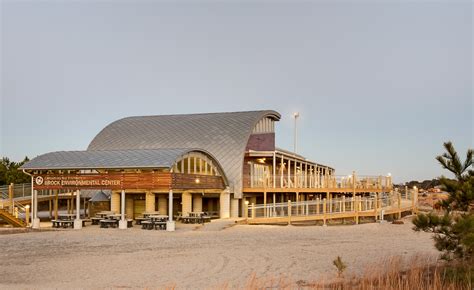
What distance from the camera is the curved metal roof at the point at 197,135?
4275 centimetres

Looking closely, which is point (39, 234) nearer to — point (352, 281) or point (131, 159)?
point (131, 159)

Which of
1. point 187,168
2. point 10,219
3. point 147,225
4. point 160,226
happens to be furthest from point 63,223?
point 187,168

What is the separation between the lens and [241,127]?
4506cm

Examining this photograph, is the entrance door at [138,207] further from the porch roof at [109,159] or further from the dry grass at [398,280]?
the dry grass at [398,280]

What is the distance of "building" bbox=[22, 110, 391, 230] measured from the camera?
110ft

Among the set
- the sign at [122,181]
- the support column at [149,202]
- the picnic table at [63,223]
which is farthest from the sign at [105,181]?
the support column at [149,202]

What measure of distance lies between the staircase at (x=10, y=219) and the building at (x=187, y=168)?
2.50 m

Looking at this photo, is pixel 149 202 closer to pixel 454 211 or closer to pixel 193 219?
pixel 193 219

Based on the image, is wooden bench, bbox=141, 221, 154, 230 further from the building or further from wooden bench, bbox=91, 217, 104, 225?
wooden bench, bbox=91, 217, 104, 225

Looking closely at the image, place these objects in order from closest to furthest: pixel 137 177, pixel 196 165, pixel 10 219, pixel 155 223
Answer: pixel 155 223
pixel 137 177
pixel 10 219
pixel 196 165

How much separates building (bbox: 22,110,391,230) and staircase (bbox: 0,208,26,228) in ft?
8.19

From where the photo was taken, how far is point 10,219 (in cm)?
3381

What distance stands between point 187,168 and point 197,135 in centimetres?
1027

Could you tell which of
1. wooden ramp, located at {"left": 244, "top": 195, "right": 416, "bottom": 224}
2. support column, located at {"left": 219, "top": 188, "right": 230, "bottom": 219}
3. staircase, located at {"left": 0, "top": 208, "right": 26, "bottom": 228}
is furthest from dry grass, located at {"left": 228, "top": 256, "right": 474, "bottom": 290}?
support column, located at {"left": 219, "top": 188, "right": 230, "bottom": 219}
